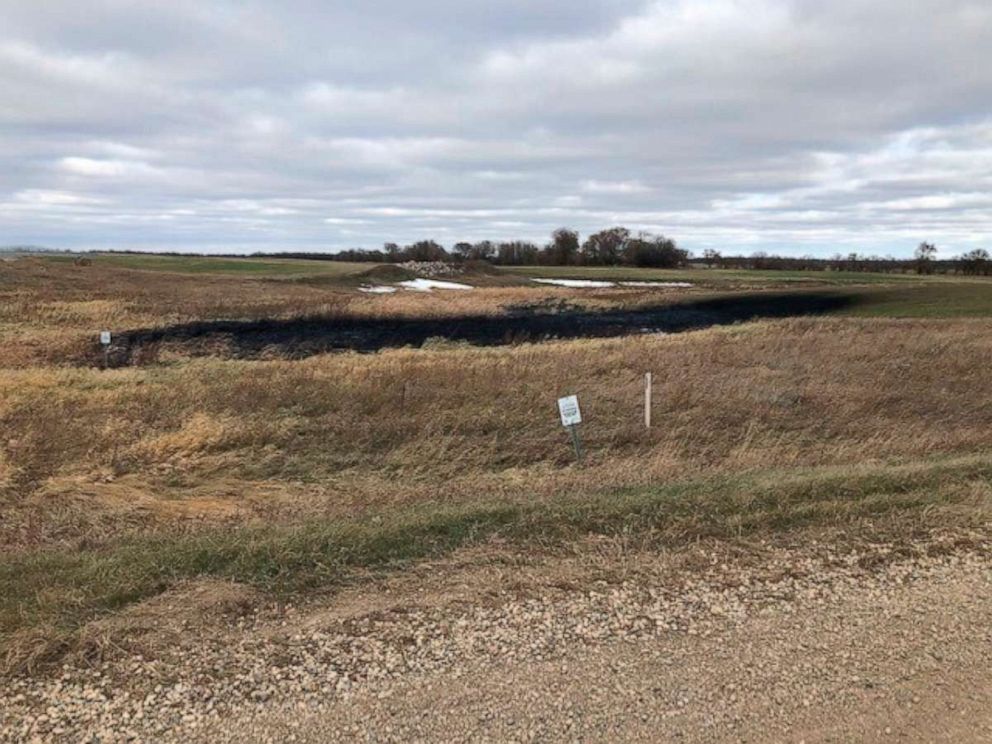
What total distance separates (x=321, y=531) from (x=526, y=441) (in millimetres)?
6796

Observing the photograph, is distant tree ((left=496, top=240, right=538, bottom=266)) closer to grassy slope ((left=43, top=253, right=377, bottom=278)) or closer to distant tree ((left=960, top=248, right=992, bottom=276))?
grassy slope ((left=43, top=253, right=377, bottom=278))

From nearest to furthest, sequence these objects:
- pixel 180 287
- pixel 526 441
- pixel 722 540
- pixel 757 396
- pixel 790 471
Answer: pixel 722 540, pixel 790 471, pixel 526 441, pixel 757 396, pixel 180 287

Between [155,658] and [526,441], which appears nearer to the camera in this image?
[155,658]

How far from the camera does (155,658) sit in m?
3.71

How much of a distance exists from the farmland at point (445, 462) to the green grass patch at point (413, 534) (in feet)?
0.08

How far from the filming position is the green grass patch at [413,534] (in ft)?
14.8

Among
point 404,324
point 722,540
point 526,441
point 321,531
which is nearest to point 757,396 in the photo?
point 526,441

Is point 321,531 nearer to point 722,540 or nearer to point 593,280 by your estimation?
point 722,540

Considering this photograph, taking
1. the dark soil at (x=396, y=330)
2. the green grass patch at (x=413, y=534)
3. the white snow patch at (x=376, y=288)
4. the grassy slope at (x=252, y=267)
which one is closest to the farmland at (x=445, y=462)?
the green grass patch at (x=413, y=534)

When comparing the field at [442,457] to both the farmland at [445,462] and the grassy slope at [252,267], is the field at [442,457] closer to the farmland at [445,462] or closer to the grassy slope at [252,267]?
the farmland at [445,462]

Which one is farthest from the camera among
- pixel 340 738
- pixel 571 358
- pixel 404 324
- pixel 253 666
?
pixel 404 324

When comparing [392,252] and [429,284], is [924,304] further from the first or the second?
[392,252]

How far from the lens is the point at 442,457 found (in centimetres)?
1141

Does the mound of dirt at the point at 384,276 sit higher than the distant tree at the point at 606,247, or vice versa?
the distant tree at the point at 606,247
